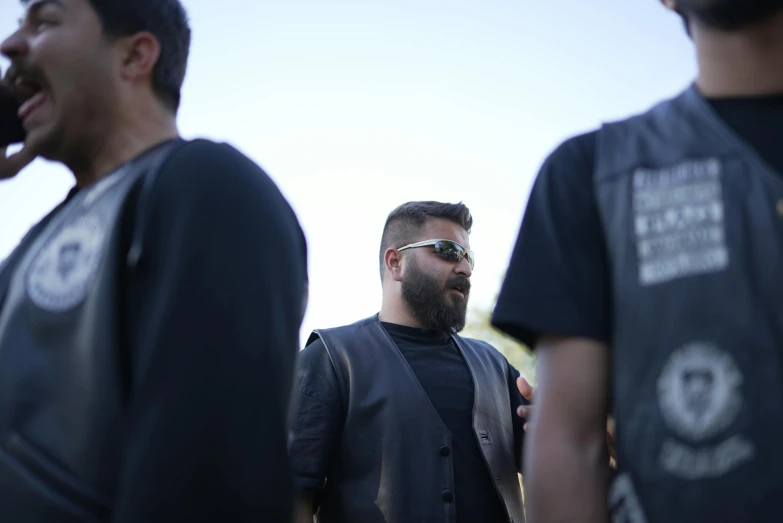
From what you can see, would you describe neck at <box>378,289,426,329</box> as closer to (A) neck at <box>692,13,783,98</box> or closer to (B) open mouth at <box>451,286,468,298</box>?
(B) open mouth at <box>451,286,468,298</box>

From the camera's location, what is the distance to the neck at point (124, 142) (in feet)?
6.63

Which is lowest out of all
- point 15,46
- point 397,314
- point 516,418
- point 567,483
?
point 516,418

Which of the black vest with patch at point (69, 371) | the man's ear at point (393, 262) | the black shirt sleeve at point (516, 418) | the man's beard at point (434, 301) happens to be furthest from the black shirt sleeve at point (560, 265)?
the man's ear at point (393, 262)

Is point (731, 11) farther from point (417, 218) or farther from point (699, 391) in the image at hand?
point (417, 218)

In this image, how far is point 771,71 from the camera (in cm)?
154

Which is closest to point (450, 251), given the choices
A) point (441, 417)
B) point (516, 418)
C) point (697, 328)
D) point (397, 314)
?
point (397, 314)

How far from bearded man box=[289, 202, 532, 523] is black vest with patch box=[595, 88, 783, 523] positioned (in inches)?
78.4

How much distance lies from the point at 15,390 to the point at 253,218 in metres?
0.55

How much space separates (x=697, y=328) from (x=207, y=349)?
0.82 meters

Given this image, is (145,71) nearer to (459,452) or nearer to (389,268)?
(459,452)

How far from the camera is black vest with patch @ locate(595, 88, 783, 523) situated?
1264 millimetres

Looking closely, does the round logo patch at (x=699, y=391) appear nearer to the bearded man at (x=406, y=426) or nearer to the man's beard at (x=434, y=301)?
the bearded man at (x=406, y=426)

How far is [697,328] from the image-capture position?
133cm

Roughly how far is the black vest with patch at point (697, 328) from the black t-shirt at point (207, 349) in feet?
2.01
